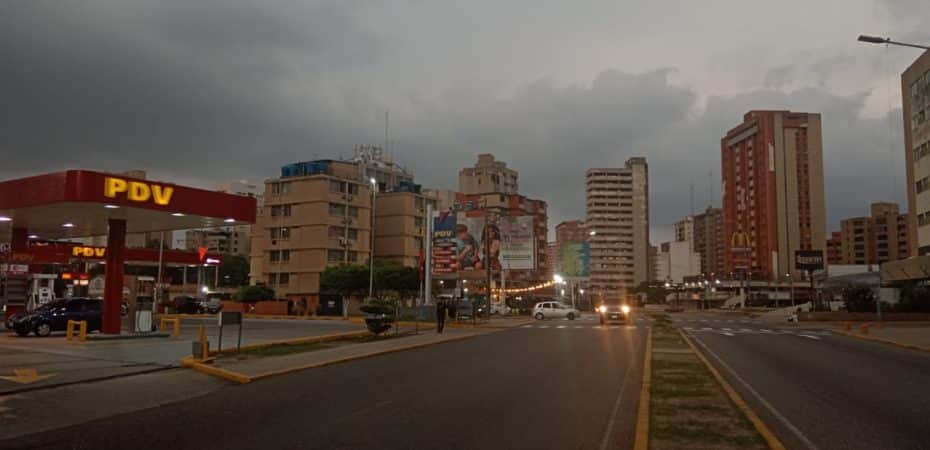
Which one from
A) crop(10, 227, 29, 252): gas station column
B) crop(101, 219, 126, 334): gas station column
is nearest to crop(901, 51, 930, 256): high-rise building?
crop(101, 219, 126, 334): gas station column

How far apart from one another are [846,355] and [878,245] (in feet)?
635

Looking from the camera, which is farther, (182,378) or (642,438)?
(182,378)

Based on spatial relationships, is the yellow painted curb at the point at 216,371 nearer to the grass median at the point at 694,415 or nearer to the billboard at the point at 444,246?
the grass median at the point at 694,415

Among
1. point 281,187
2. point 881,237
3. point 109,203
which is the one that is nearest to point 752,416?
point 109,203

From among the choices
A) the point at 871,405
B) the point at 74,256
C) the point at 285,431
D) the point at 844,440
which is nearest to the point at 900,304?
the point at 871,405

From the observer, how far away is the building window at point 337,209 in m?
81.6

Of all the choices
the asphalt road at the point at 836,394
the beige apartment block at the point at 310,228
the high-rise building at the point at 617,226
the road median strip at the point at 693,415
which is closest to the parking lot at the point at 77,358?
the road median strip at the point at 693,415

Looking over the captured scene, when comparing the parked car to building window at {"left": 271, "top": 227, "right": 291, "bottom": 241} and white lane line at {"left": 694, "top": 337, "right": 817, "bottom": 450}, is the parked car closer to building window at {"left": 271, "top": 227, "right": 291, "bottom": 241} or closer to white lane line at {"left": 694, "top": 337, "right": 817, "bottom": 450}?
white lane line at {"left": 694, "top": 337, "right": 817, "bottom": 450}

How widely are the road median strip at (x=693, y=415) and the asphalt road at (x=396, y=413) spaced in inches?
14.2

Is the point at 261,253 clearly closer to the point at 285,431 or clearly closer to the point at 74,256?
the point at 74,256

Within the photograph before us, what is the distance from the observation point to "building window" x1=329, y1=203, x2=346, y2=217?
81.6 meters

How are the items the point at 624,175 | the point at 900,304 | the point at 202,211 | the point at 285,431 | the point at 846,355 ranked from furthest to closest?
the point at 624,175 → the point at 900,304 → the point at 202,211 → the point at 846,355 → the point at 285,431

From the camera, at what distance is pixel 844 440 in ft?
28.7

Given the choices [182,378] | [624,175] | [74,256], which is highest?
[624,175]
